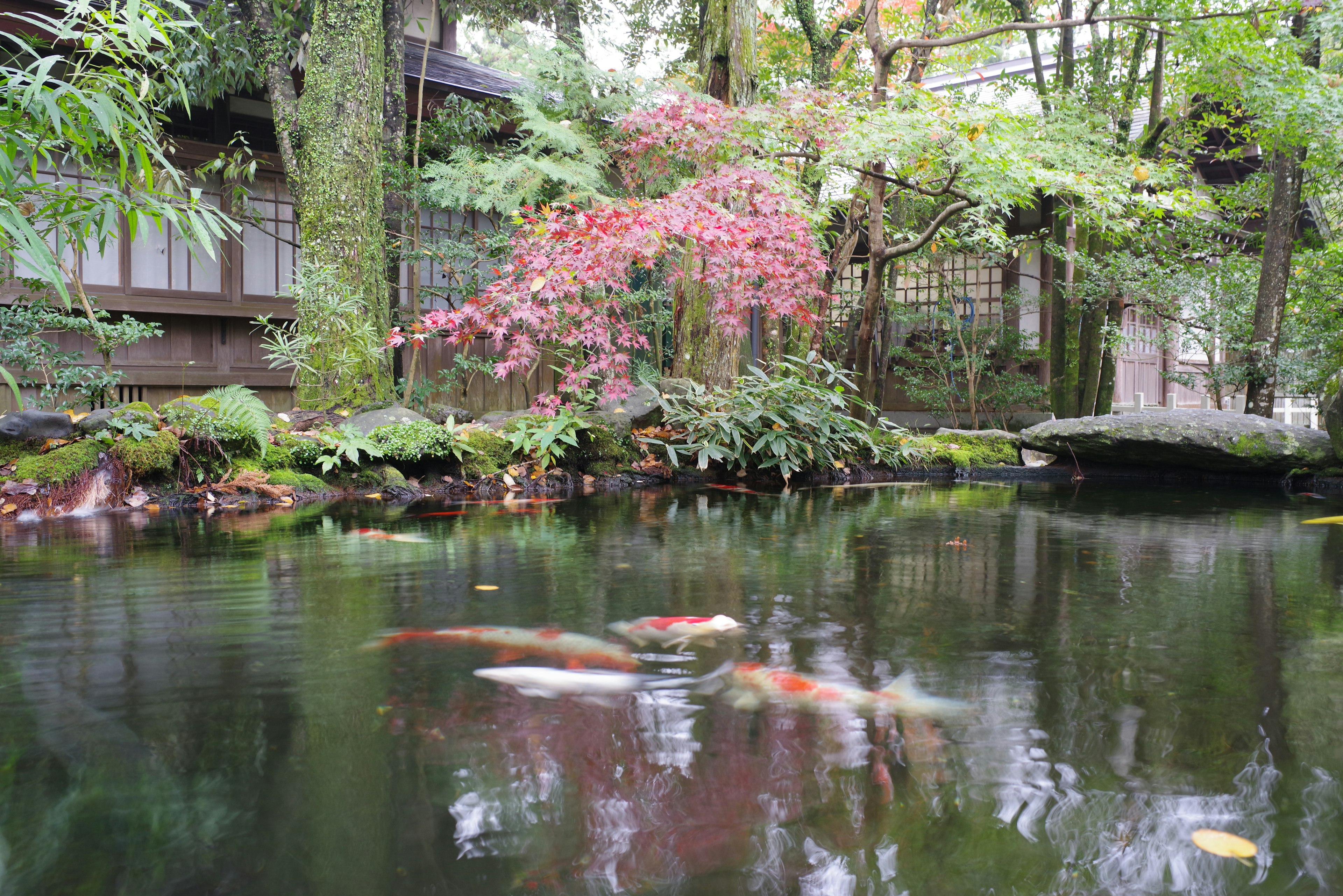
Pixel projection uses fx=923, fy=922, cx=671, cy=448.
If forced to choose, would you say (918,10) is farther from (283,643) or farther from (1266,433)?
(283,643)

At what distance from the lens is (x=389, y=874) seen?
1.36m

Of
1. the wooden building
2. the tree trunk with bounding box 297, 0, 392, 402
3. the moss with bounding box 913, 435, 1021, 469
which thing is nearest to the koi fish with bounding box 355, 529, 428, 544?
the tree trunk with bounding box 297, 0, 392, 402

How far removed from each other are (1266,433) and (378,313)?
7.42m

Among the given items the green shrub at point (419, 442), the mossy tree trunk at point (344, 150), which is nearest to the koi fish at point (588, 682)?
the green shrub at point (419, 442)

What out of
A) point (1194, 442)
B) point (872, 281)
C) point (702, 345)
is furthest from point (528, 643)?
point (1194, 442)

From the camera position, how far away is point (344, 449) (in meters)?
6.39

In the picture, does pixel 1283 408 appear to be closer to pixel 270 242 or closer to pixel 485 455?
pixel 485 455

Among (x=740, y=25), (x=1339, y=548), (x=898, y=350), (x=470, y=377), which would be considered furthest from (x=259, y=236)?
(x=1339, y=548)

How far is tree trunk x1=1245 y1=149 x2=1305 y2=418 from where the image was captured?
845cm

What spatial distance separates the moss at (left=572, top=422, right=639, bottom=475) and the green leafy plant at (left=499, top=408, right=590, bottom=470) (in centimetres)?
7

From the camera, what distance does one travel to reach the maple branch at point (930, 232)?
797cm

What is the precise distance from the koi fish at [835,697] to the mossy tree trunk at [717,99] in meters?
6.21

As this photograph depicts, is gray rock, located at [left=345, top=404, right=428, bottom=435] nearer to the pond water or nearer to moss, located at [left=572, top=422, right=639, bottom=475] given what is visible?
moss, located at [left=572, top=422, right=639, bottom=475]

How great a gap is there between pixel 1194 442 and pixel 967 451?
196 cm
